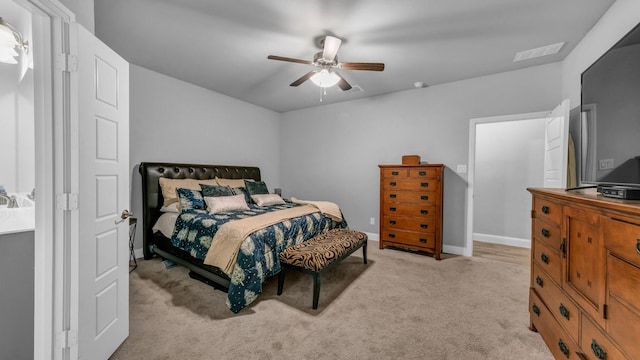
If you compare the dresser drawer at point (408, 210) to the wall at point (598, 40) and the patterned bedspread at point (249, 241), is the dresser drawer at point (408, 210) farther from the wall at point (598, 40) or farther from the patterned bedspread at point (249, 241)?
the wall at point (598, 40)

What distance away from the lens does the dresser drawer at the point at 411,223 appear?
3543 millimetres

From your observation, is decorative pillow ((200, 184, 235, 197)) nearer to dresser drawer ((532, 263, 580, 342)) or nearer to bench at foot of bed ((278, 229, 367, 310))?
bench at foot of bed ((278, 229, 367, 310))

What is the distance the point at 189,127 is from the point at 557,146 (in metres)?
4.96

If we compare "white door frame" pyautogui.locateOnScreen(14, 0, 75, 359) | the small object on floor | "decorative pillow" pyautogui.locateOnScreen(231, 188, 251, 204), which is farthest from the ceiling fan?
the small object on floor

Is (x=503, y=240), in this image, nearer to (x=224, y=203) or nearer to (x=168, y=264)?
(x=224, y=203)

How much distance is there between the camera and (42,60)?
1248 millimetres

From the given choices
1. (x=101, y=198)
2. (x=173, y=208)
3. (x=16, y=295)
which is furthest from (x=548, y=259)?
(x=173, y=208)

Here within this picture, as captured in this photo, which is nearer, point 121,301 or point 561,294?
point 561,294

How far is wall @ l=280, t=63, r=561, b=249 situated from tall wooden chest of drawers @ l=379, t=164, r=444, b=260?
0.47 metres

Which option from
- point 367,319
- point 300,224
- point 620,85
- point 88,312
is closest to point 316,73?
point 300,224

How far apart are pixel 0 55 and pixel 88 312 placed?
2.41 metres

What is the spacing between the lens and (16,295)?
135 cm

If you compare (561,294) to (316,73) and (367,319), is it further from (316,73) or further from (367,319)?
(316,73)

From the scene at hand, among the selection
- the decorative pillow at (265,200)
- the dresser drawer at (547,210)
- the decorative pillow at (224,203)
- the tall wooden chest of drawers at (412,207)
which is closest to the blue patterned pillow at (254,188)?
the decorative pillow at (265,200)
